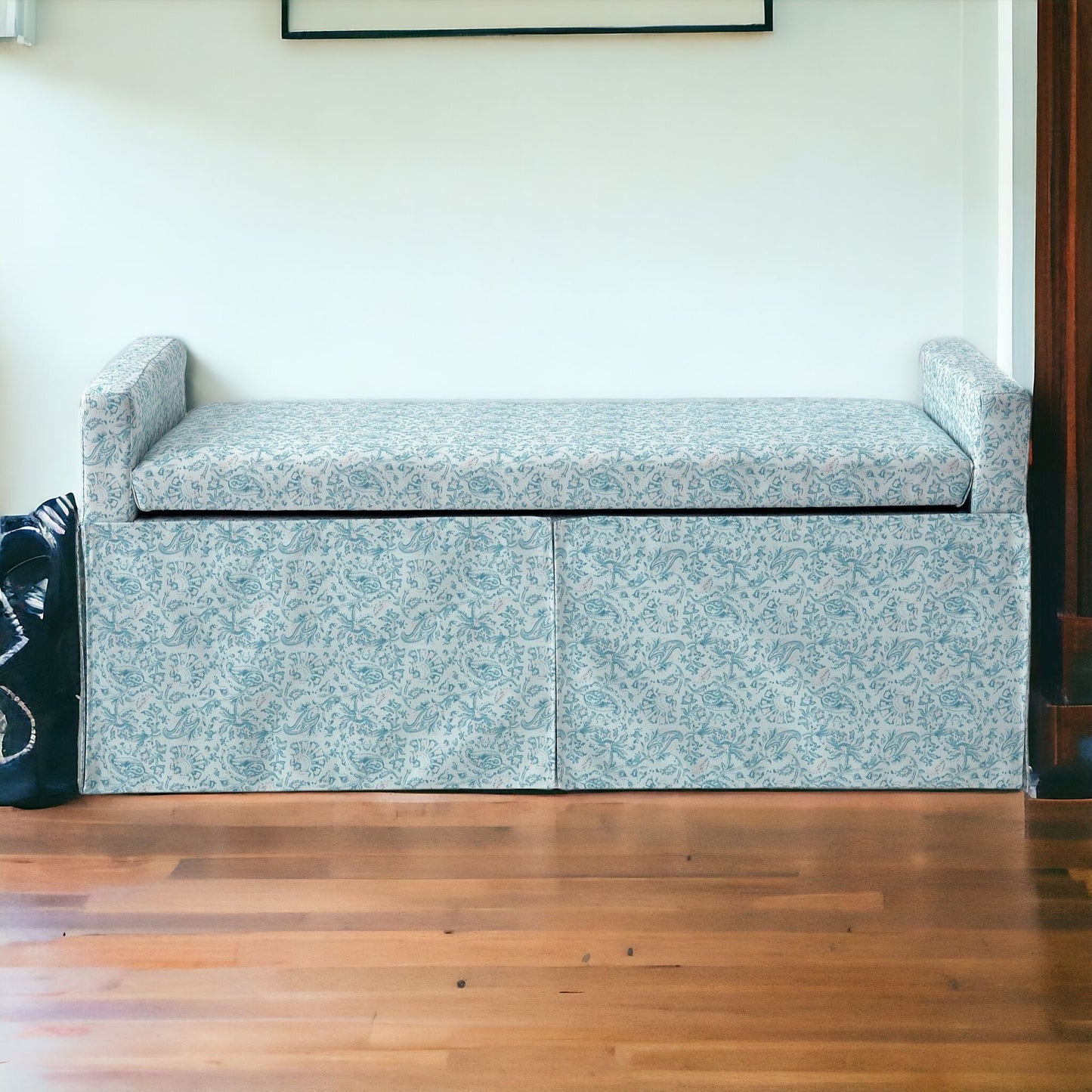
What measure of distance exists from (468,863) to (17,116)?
6.24 feet

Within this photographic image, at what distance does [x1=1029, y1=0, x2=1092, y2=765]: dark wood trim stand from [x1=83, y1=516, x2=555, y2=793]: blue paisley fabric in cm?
93

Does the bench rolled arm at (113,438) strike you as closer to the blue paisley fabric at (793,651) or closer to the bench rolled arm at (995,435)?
the blue paisley fabric at (793,651)

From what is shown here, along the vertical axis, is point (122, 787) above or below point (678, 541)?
below

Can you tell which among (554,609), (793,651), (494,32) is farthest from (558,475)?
(494,32)

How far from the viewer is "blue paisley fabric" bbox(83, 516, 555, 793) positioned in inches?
83.4

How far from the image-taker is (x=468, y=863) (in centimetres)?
192

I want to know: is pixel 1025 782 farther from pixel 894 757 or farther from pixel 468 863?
pixel 468 863

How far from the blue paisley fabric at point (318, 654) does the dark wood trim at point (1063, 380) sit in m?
0.93

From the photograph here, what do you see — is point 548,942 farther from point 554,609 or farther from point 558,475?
point 558,475

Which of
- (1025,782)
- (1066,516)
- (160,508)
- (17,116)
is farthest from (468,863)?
(17,116)

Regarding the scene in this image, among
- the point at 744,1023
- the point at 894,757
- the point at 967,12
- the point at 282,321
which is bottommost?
the point at 744,1023

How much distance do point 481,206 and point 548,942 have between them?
5.27ft

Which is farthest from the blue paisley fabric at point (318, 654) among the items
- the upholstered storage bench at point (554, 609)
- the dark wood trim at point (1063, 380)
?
the dark wood trim at point (1063, 380)

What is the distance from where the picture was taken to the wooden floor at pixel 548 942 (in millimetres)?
1407
